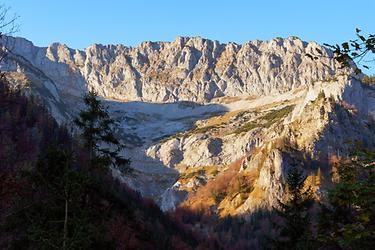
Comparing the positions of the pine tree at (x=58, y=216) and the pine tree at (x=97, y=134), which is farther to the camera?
the pine tree at (x=97, y=134)

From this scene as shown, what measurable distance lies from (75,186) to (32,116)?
113 metres

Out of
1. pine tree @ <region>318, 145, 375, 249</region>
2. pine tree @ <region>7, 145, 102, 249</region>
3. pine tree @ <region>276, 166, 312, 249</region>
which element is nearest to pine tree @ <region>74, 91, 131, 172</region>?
pine tree @ <region>7, 145, 102, 249</region>

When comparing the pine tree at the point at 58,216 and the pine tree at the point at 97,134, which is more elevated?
the pine tree at the point at 97,134

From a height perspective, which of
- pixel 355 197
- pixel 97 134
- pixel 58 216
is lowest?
pixel 58 216

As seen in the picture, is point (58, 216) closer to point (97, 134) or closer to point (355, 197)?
point (97, 134)

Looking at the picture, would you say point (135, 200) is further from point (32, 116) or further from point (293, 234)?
point (293, 234)

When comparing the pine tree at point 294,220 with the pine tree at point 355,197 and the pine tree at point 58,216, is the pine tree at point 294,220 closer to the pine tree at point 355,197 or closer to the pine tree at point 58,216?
the pine tree at point 58,216

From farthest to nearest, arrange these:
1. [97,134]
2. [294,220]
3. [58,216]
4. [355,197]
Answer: [97,134] < [294,220] < [58,216] < [355,197]

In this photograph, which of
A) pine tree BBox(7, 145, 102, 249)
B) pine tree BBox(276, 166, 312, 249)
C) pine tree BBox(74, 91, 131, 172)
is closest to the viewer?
pine tree BBox(7, 145, 102, 249)

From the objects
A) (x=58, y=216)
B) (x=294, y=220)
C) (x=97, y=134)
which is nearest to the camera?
(x=58, y=216)

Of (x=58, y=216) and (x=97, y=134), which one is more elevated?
(x=97, y=134)

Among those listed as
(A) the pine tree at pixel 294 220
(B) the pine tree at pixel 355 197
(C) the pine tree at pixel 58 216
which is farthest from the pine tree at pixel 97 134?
(B) the pine tree at pixel 355 197

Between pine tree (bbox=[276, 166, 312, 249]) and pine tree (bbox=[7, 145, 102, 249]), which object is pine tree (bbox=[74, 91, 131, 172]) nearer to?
pine tree (bbox=[7, 145, 102, 249])

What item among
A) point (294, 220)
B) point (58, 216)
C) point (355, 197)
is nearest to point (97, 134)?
point (58, 216)
